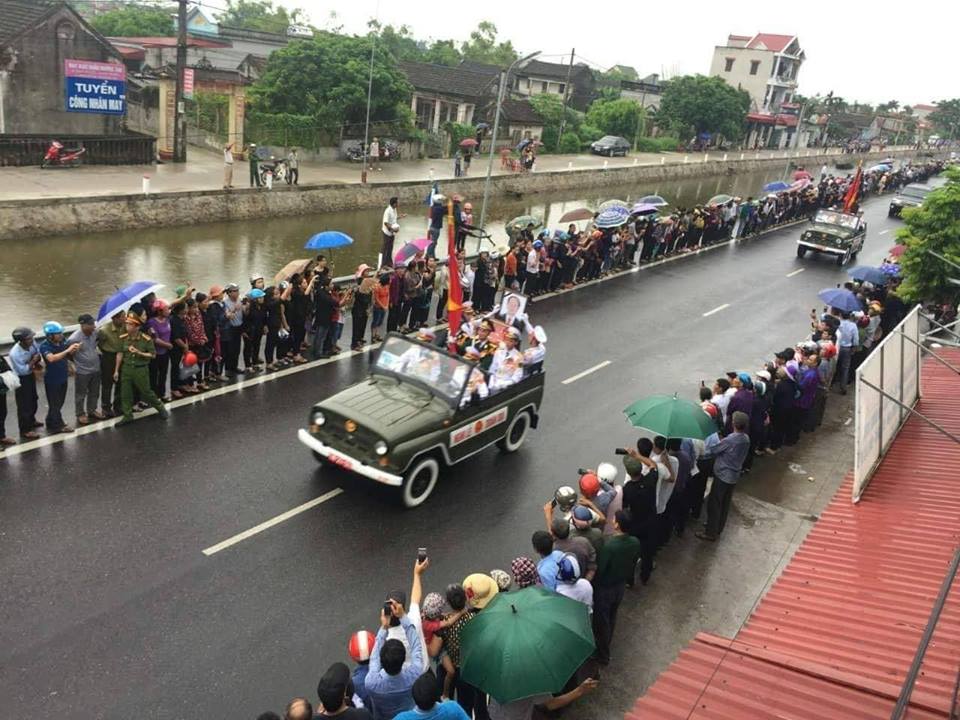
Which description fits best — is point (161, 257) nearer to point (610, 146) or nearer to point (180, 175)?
point (180, 175)

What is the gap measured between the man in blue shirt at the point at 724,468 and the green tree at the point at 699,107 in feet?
198

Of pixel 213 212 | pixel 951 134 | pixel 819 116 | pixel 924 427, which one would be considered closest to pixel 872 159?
pixel 819 116

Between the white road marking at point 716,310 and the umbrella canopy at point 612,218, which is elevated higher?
the umbrella canopy at point 612,218

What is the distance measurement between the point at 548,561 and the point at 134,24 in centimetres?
7084

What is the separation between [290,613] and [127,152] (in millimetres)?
26813

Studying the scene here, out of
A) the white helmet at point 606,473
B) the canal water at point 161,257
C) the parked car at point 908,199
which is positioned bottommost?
the canal water at point 161,257

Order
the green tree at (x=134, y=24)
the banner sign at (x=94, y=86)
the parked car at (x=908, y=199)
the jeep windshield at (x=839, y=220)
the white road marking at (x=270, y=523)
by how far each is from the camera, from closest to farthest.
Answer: the white road marking at (x=270, y=523), the jeep windshield at (x=839, y=220), the banner sign at (x=94, y=86), the parked car at (x=908, y=199), the green tree at (x=134, y=24)

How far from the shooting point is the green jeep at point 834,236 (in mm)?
25609

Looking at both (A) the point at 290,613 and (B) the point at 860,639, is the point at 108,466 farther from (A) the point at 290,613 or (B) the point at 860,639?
(B) the point at 860,639

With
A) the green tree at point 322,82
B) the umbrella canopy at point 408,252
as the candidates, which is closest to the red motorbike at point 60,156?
the green tree at point 322,82

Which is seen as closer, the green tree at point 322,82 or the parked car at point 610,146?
the green tree at point 322,82

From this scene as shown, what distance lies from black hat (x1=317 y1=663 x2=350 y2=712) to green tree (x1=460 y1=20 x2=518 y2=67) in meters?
92.9

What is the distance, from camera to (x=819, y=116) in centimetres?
8888

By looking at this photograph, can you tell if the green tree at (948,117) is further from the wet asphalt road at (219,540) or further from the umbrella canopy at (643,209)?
the wet asphalt road at (219,540)
